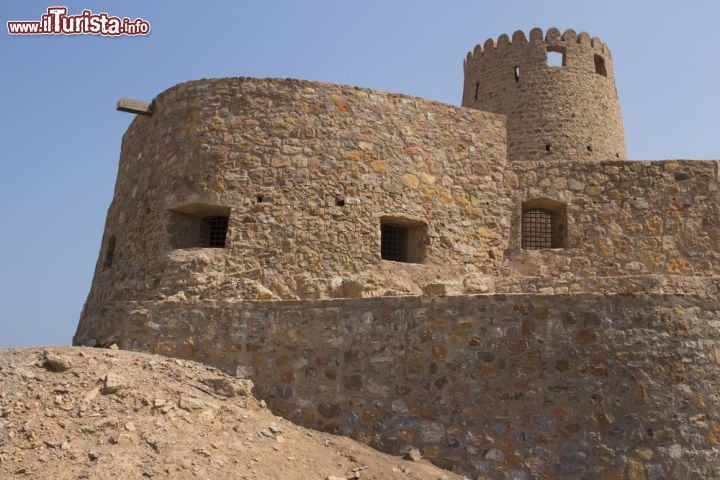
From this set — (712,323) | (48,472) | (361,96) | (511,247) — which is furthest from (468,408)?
(361,96)

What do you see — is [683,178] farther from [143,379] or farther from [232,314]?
[143,379]

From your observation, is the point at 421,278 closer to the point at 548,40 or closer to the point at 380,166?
the point at 380,166

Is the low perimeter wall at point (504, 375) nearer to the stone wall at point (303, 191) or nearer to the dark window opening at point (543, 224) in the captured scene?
the stone wall at point (303, 191)

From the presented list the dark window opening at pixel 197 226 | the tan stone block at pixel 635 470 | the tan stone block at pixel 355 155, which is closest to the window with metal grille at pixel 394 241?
the tan stone block at pixel 355 155

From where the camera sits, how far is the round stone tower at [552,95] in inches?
611

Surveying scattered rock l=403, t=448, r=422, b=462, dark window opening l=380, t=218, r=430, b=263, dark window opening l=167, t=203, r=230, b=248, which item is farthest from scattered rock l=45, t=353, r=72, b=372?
dark window opening l=380, t=218, r=430, b=263

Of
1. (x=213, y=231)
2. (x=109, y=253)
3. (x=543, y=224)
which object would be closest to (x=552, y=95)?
(x=543, y=224)

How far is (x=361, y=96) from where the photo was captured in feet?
35.8

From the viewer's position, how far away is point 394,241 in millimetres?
10953

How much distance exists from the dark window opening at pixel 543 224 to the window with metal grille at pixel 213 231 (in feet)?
15.7

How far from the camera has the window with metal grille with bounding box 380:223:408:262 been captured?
35.7ft

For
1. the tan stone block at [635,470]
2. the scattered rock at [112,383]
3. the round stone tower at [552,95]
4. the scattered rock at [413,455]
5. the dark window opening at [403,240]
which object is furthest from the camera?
the round stone tower at [552,95]

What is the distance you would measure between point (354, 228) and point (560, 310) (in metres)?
3.96

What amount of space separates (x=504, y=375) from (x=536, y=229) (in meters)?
4.97
